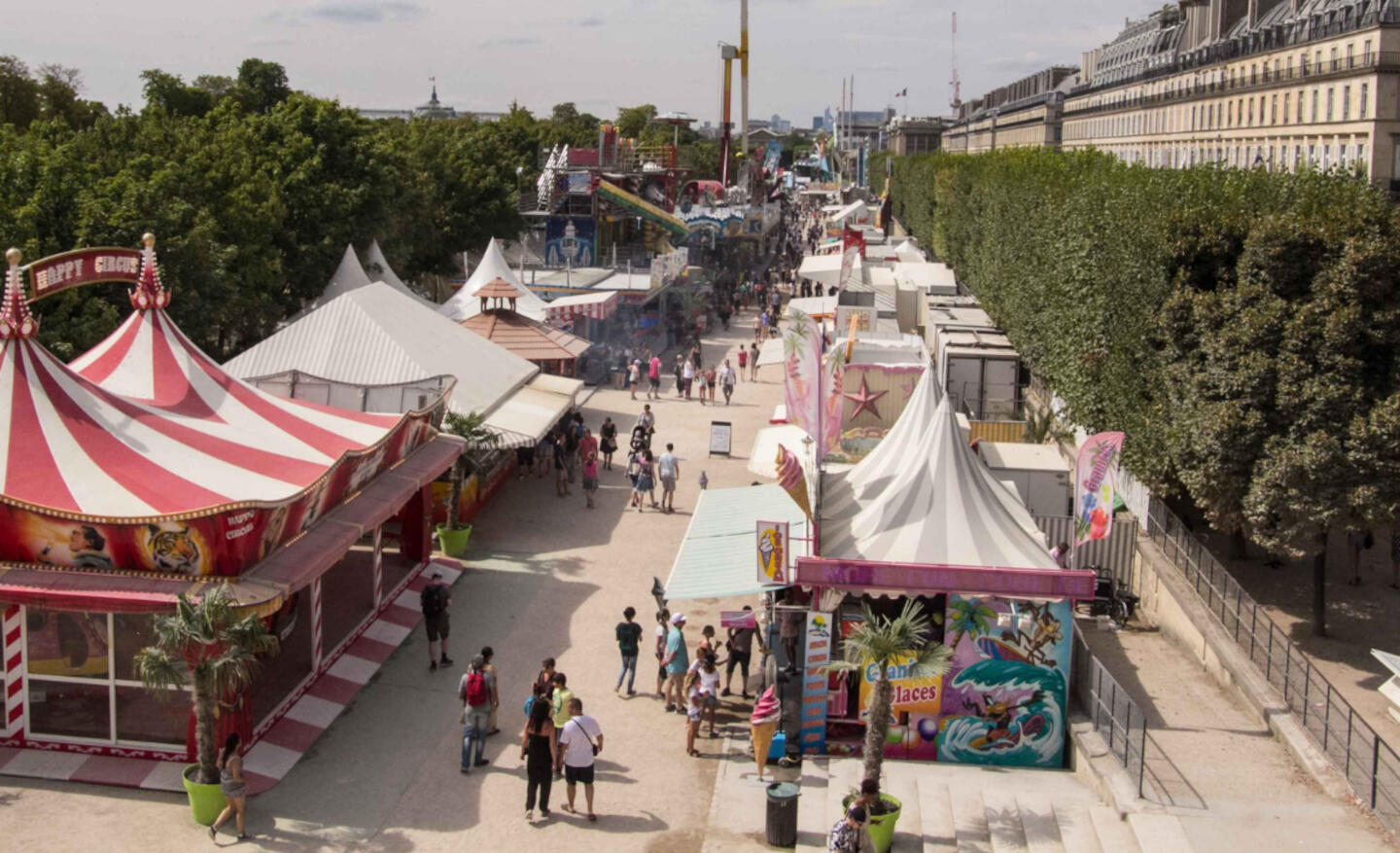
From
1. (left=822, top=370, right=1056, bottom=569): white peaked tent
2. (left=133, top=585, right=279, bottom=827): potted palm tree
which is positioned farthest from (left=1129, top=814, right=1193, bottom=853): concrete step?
(left=133, top=585, right=279, bottom=827): potted palm tree

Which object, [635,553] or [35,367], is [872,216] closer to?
[635,553]

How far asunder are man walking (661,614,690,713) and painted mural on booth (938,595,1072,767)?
Answer: 3069 millimetres

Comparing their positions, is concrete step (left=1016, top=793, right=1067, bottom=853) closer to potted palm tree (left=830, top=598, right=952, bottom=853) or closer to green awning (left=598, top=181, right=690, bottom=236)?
potted palm tree (left=830, top=598, right=952, bottom=853)

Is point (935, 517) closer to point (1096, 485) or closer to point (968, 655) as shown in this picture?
point (968, 655)

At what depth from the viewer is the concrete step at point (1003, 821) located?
1220 centimetres

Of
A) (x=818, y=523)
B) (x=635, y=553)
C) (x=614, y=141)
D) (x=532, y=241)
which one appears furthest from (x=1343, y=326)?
(x=614, y=141)

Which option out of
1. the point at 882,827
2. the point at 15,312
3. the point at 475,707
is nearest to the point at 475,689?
the point at 475,707

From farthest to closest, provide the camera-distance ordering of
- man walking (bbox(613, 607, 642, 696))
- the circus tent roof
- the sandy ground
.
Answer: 1. man walking (bbox(613, 607, 642, 696))
2. the circus tent roof
3. the sandy ground

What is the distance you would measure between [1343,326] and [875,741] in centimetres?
824

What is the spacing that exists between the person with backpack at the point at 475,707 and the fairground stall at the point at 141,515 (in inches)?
79.5

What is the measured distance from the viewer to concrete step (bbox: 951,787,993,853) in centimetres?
1233

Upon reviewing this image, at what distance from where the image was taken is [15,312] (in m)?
14.9

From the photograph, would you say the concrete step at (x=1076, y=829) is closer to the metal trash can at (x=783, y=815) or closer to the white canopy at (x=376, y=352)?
the metal trash can at (x=783, y=815)

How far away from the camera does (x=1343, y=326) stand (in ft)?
53.8
